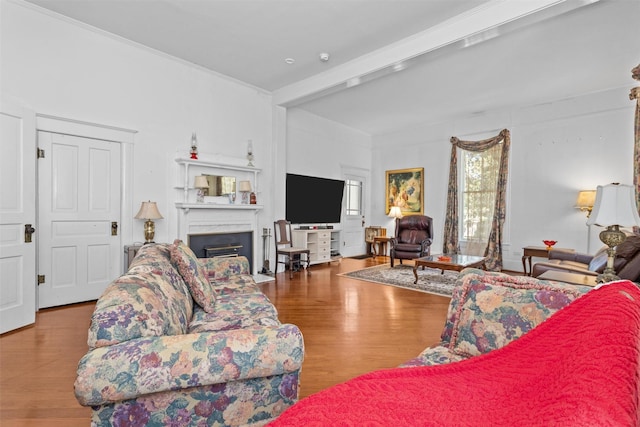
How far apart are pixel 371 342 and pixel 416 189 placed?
18.6ft

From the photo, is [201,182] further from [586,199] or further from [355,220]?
[586,199]

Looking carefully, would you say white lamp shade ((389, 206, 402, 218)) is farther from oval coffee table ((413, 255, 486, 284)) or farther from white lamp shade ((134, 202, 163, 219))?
white lamp shade ((134, 202, 163, 219))

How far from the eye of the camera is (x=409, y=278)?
17.2 feet

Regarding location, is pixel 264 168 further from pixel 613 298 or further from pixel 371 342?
pixel 613 298

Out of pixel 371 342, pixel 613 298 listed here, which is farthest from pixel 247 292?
pixel 613 298

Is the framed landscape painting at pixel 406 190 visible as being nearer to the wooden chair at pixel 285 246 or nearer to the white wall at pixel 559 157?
the white wall at pixel 559 157

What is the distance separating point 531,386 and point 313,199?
248 inches

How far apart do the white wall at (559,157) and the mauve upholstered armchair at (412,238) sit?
166 cm

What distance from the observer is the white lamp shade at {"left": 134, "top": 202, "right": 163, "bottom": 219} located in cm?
399

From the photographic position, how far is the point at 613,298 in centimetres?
85

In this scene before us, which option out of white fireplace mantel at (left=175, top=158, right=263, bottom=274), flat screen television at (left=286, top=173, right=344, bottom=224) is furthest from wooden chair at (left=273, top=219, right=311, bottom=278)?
flat screen television at (left=286, top=173, right=344, bottom=224)

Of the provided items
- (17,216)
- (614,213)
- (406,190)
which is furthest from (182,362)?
(406,190)

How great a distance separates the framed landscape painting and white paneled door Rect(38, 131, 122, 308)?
20.2ft

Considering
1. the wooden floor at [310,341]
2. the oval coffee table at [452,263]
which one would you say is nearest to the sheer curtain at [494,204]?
the oval coffee table at [452,263]
